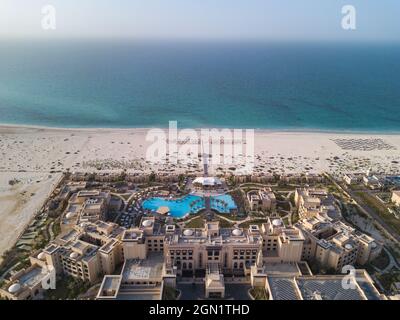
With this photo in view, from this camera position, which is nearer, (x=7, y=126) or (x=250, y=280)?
(x=250, y=280)

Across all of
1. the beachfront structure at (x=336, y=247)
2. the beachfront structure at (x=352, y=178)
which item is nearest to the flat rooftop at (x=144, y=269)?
the beachfront structure at (x=336, y=247)

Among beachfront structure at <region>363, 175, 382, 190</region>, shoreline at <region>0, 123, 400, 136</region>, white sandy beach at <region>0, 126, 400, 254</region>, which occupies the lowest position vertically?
beachfront structure at <region>363, 175, 382, 190</region>

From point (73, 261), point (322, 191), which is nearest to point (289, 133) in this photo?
point (322, 191)

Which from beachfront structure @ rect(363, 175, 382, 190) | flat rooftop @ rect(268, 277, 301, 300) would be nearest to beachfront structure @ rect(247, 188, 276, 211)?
flat rooftop @ rect(268, 277, 301, 300)

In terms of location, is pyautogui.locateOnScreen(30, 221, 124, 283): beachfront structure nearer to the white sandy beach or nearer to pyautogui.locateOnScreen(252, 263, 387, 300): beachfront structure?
the white sandy beach

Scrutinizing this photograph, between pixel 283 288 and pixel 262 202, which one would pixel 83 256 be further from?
pixel 262 202

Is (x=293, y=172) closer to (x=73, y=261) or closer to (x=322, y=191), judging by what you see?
(x=322, y=191)

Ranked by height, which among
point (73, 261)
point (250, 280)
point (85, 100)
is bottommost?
point (250, 280)
